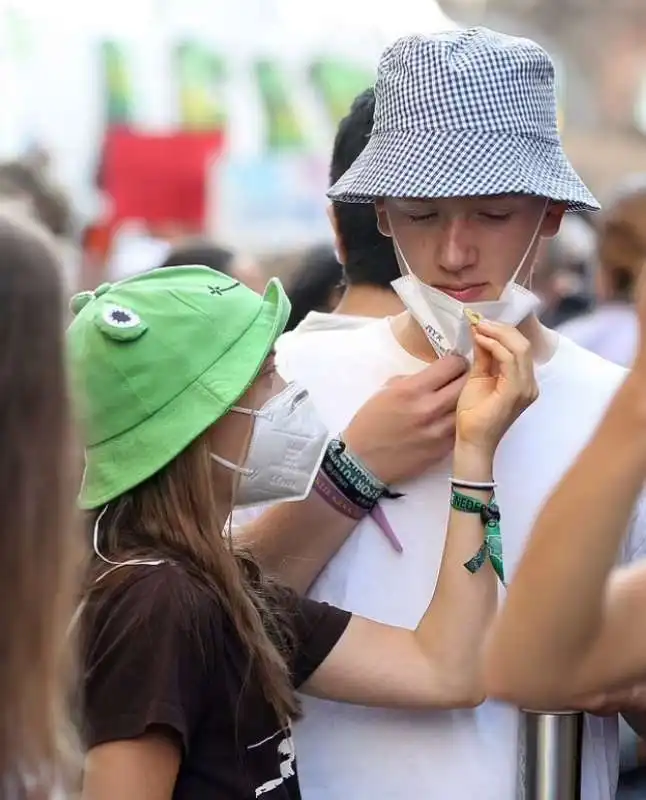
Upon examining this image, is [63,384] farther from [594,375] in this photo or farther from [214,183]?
[214,183]

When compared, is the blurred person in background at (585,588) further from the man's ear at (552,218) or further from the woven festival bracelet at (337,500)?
the man's ear at (552,218)

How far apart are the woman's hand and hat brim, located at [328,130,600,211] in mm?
237

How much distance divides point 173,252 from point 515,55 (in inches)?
96.0

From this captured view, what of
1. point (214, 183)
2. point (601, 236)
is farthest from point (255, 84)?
point (601, 236)

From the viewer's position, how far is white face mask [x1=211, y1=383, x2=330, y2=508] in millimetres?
2363

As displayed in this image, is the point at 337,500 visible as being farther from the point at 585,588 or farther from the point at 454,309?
the point at 585,588

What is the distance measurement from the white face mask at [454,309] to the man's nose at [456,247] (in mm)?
50

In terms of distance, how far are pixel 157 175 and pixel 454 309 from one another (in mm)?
6097

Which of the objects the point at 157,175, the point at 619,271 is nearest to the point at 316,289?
the point at 619,271

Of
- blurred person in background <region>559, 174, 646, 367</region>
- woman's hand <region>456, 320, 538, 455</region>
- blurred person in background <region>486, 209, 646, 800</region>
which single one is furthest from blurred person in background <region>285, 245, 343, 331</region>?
blurred person in background <region>486, 209, 646, 800</region>

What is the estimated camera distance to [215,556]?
7.28 feet

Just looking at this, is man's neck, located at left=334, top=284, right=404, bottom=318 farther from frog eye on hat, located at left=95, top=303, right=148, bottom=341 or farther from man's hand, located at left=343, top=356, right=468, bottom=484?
frog eye on hat, located at left=95, top=303, right=148, bottom=341

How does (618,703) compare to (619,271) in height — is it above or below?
above

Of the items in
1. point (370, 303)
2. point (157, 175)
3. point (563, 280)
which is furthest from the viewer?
point (157, 175)
